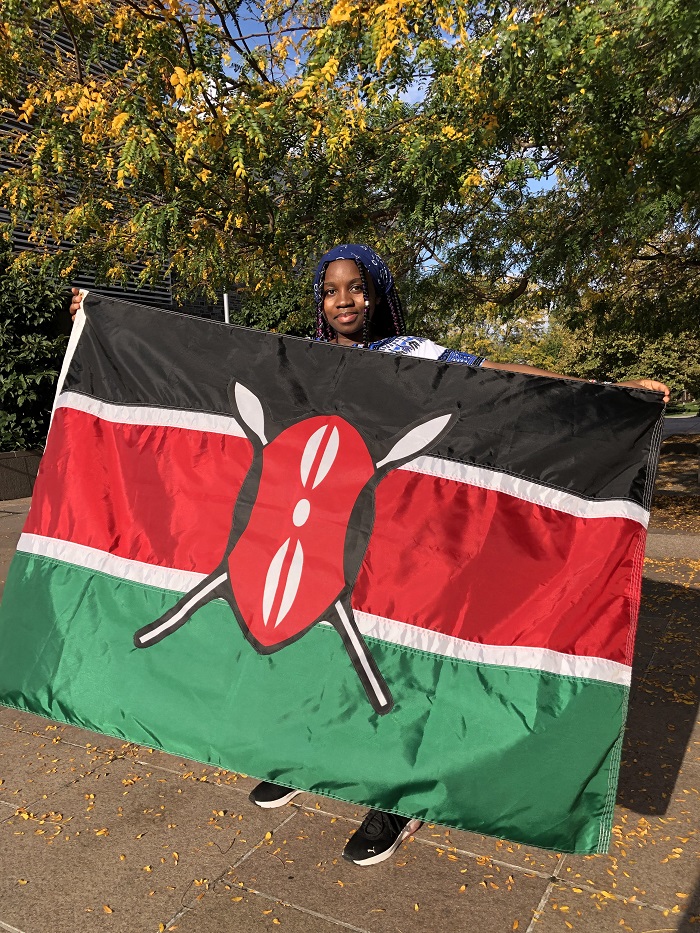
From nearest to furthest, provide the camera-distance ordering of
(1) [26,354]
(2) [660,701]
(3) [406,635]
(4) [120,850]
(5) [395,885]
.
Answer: (5) [395,885] → (3) [406,635] → (4) [120,850] → (2) [660,701] → (1) [26,354]

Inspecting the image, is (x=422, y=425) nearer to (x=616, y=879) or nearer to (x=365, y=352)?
(x=365, y=352)

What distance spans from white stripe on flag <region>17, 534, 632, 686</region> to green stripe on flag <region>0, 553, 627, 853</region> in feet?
0.10

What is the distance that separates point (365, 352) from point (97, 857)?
7.35 ft

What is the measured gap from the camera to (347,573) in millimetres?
3008

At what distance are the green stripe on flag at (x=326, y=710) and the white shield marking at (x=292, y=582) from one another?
0.13 metres

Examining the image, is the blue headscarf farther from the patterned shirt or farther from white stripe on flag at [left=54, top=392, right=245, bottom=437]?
white stripe on flag at [left=54, top=392, right=245, bottom=437]

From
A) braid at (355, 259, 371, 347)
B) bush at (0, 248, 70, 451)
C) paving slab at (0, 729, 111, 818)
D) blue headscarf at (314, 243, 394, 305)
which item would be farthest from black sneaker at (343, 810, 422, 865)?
bush at (0, 248, 70, 451)

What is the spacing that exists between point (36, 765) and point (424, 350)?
276cm

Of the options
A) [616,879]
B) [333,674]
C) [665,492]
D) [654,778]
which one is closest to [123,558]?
[333,674]

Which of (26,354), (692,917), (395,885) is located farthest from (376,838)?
(26,354)

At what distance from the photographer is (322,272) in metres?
3.41

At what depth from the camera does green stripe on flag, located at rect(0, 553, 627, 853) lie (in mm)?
2604

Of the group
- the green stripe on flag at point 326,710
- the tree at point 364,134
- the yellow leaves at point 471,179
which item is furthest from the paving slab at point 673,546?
the green stripe on flag at point 326,710

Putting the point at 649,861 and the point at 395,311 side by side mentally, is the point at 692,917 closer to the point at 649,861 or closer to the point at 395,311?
the point at 649,861
